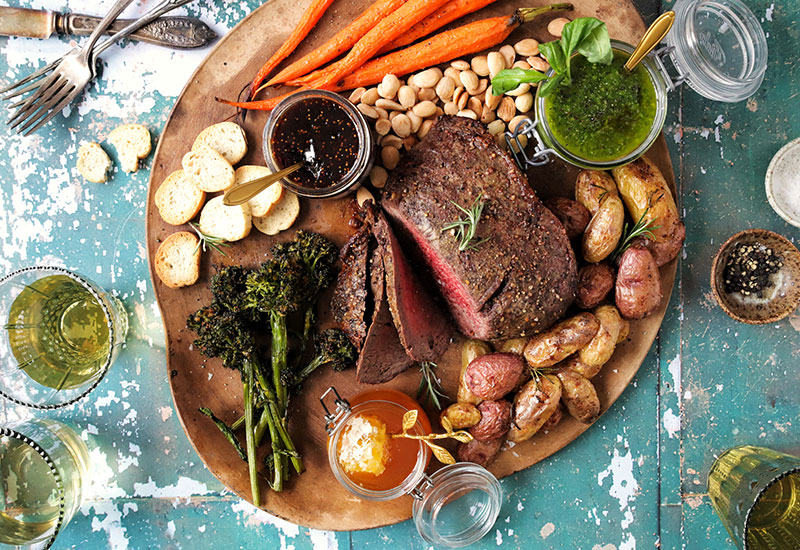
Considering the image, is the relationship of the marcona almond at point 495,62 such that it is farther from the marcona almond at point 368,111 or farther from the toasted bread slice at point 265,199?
the toasted bread slice at point 265,199

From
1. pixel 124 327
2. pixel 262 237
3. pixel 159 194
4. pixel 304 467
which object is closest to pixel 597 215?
pixel 262 237

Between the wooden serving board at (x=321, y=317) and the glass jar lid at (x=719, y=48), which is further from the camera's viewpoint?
the wooden serving board at (x=321, y=317)

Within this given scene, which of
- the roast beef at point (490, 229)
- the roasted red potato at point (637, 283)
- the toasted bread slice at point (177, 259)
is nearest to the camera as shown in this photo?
the roast beef at point (490, 229)

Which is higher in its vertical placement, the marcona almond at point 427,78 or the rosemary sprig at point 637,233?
the marcona almond at point 427,78

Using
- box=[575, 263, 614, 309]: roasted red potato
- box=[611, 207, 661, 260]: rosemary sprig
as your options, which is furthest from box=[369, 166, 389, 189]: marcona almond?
box=[611, 207, 661, 260]: rosemary sprig

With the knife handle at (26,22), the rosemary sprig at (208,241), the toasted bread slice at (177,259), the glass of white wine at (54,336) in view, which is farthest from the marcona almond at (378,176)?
the knife handle at (26,22)

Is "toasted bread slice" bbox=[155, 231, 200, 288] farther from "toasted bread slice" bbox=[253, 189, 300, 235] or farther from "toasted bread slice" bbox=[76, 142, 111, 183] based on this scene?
"toasted bread slice" bbox=[76, 142, 111, 183]
